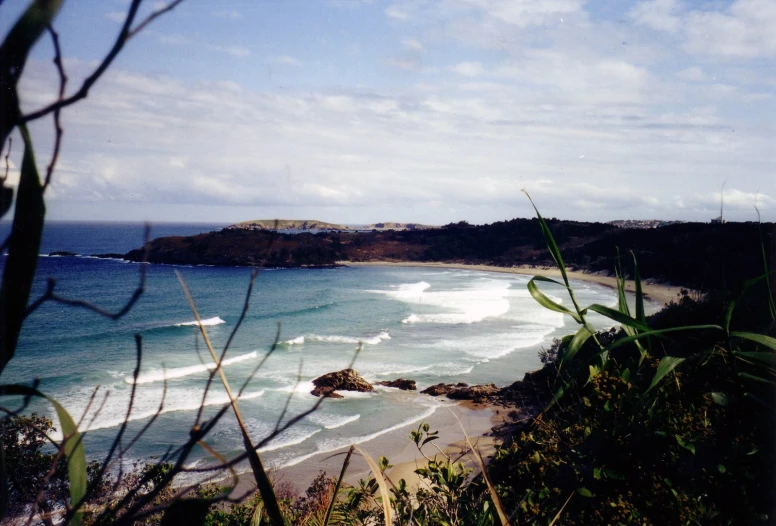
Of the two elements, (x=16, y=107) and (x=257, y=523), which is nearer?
(x=16, y=107)

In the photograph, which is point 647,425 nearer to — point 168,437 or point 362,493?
point 362,493

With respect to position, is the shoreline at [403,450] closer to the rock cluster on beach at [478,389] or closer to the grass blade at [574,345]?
the rock cluster on beach at [478,389]

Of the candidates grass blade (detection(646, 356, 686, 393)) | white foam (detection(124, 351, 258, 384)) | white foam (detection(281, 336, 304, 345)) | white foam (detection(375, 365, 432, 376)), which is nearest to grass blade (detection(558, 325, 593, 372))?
grass blade (detection(646, 356, 686, 393))

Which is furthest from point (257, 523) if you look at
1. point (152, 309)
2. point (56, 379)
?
point (152, 309)

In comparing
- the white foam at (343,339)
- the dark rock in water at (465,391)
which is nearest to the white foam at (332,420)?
the dark rock in water at (465,391)

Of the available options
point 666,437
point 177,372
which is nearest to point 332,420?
point 177,372
